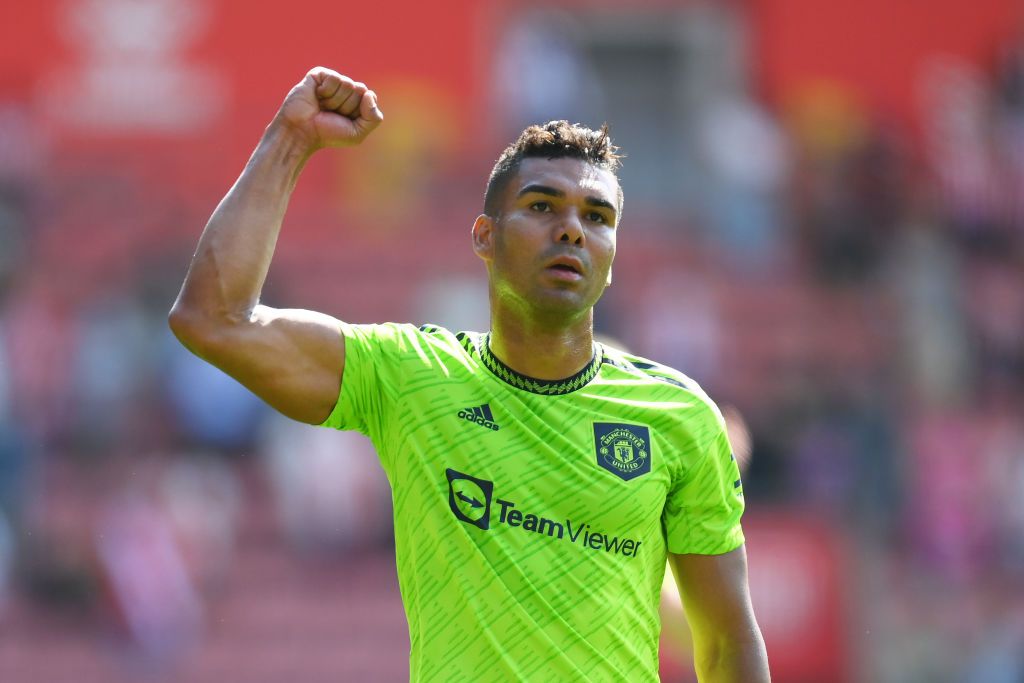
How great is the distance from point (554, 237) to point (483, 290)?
970 centimetres

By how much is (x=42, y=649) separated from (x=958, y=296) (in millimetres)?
8605

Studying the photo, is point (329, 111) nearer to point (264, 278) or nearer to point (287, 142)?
point (287, 142)

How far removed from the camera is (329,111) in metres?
3.58

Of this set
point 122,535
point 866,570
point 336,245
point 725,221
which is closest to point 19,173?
point 336,245

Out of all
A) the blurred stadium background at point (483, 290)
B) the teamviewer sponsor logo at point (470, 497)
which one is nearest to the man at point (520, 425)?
the teamviewer sponsor logo at point (470, 497)

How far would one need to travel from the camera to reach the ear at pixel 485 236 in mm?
3801

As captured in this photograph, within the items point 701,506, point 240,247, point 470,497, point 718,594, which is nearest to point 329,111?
point 240,247

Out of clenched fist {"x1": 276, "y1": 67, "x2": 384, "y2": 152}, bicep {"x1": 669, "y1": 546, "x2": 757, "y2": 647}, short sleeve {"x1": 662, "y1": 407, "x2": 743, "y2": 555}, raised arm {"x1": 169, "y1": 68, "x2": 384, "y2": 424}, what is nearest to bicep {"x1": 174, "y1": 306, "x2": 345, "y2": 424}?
raised arm {"x1": 169, "y1": 68, "x2": 384, "y2": 424}

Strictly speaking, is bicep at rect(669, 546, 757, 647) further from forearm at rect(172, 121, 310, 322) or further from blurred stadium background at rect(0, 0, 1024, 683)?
blurred stadium background at rect(0, 0, 1024, 683)

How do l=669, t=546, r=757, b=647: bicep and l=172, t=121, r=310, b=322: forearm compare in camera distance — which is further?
l=669, t=546, r=757, b=647: bicep

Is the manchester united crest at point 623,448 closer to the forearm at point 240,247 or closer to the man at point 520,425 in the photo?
the man at point 520,425

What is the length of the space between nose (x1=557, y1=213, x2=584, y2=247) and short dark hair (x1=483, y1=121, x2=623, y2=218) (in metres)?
0.21

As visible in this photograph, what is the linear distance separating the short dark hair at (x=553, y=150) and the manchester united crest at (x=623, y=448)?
1.89 ft

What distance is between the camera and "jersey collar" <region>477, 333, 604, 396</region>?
3.69 metres
